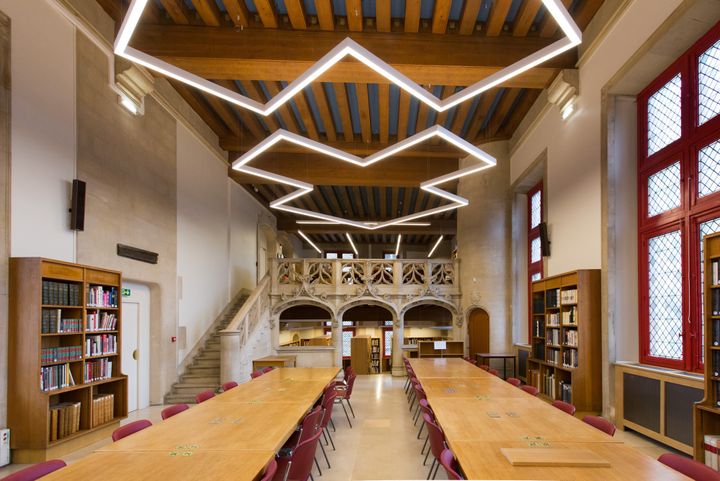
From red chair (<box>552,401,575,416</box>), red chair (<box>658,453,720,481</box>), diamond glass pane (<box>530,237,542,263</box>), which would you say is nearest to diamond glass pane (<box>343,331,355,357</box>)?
diamond glass pane (<box>530,237,542,263</box>)

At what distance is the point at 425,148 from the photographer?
43.5ft

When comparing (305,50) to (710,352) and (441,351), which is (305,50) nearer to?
(710,352)

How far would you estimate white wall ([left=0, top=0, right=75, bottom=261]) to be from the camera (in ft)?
19.3

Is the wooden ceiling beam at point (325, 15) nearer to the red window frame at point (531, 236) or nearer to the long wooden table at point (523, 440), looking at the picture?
the long wooden table at point (523, 440)

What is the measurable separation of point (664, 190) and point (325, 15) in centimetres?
533

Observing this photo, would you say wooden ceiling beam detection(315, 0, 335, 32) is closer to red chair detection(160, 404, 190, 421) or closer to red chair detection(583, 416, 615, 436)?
red chair detection(160, 404, 190, 421)

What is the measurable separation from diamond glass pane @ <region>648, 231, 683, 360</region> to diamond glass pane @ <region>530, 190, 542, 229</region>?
4.91m

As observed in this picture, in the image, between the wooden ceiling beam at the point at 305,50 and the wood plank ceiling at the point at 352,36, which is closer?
the wood plank ceiling at the point at 352,36

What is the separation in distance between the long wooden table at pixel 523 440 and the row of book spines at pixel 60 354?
14.1 feet

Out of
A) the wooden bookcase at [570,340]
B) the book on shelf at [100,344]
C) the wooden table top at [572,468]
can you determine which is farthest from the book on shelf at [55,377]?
the wooden bookcase at [570,340]

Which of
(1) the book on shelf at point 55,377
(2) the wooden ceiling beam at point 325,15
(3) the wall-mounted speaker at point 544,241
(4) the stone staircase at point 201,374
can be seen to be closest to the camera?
(1) the book on shelf at point 55,377

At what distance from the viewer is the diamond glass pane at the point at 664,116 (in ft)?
20.6

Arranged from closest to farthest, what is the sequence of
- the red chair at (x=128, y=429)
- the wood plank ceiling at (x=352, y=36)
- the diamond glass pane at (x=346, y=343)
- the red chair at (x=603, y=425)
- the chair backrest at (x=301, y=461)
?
the chair backrest at (x=301, y=461) < the red chair at (x=128, y=429) < the red chair at (x=603, y=425) < the wood plank ceiling at (x=352, y=36) < the diamond glass pane at (x=346, y=343)

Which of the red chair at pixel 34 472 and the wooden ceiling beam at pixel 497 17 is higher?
the wooden ceiling beam at pixel 497 17
